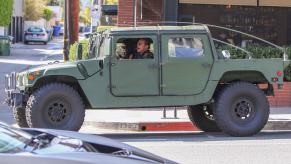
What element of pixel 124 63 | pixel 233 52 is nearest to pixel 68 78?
pixel 124 63

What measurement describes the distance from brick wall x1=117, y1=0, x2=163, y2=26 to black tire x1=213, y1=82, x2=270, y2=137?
28.5 ft

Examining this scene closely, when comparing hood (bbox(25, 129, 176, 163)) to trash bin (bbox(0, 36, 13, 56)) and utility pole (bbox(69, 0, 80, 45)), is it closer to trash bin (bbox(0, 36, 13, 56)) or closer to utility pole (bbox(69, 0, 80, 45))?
utility pole (bbox(69, 0, 80, 45))

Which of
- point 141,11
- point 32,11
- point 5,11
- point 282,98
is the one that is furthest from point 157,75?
point 32,11

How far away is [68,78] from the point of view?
1180 centimetres

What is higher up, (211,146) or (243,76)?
(243,76)

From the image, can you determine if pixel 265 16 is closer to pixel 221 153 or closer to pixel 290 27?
pixel 290 27

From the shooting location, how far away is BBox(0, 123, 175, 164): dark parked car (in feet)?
14.7

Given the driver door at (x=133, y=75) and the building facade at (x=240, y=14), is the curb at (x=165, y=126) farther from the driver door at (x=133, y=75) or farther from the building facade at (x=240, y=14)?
the building facade at (x=240, y=14)

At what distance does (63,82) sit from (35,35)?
51593 mm

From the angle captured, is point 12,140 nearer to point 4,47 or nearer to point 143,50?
point 143,50

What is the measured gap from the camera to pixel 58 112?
38.9ft

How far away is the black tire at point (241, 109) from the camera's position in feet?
39.1

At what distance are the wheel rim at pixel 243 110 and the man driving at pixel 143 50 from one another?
167 cm

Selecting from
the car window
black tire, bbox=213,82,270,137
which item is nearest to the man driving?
black tire, bbox=213,82,270,137
